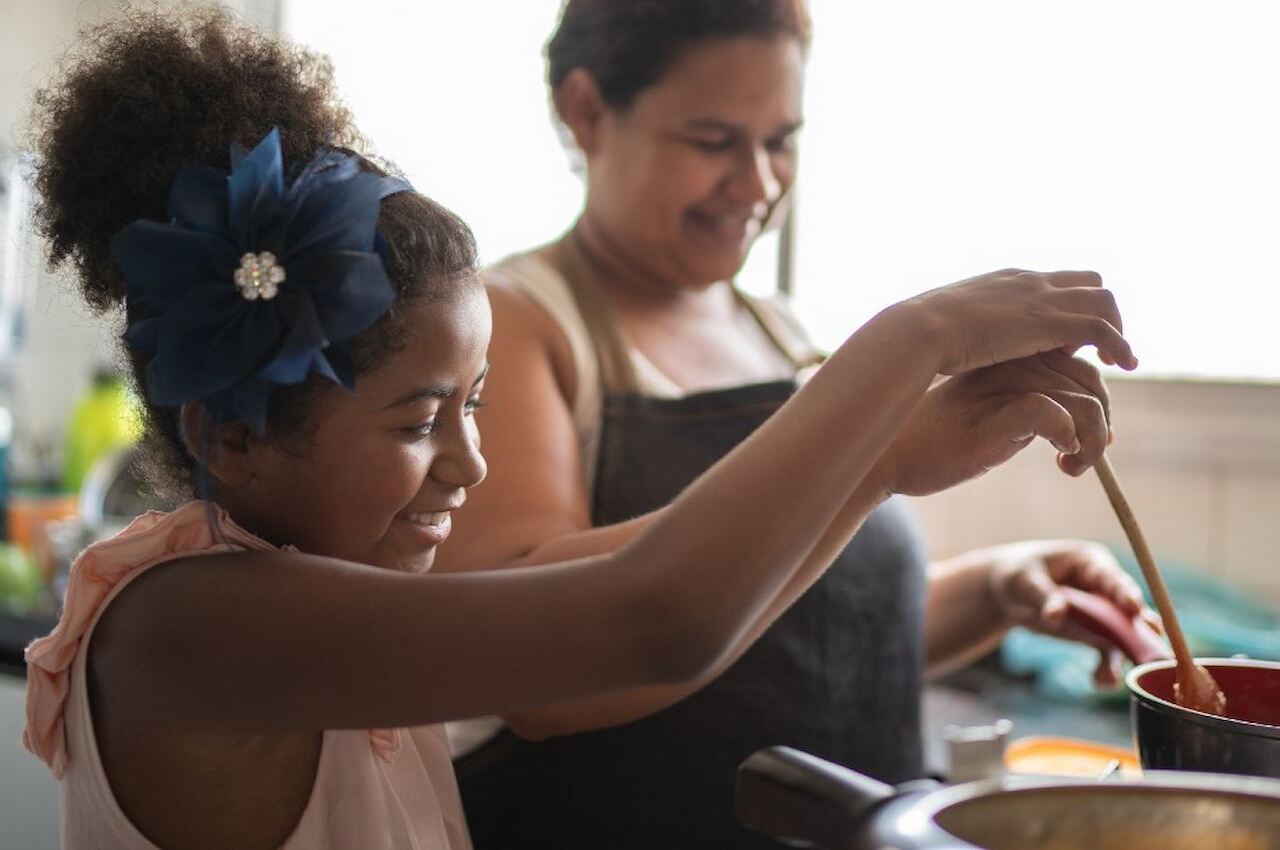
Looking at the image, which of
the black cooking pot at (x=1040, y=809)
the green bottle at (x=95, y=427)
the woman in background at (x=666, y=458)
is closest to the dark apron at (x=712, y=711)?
the woman in background at (x=666, y=458)

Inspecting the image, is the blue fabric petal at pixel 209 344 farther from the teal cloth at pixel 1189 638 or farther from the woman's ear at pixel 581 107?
the teal cloth at pixel 1189 638

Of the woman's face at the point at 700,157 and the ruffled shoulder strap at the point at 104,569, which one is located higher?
the woman's face at the point at 700,157

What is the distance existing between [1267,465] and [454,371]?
1360 millimetres

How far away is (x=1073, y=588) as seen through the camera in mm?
1143

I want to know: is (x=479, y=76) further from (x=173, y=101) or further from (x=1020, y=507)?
(x=173, y=101)

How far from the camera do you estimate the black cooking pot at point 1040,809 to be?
521mm

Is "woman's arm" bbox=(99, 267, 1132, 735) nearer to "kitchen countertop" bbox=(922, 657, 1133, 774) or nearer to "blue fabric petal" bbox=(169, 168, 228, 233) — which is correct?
"blue fabric petal" bbox=(169, 168, 228, 233)

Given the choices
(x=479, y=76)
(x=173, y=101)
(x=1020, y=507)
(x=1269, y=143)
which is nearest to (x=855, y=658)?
(x=173, y=101)

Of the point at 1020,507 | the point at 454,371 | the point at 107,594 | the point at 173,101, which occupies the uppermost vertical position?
the point at 173,101

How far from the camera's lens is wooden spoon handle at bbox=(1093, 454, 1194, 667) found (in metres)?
0.77

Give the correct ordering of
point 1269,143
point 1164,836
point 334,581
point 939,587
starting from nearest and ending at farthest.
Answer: point 1164,836, point 334,581, point 939,587, point 1269,143

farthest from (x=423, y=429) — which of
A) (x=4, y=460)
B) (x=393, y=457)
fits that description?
(x=4, y=460)

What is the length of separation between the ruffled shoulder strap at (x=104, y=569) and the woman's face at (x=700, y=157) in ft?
1.72

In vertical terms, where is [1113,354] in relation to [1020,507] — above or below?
above
